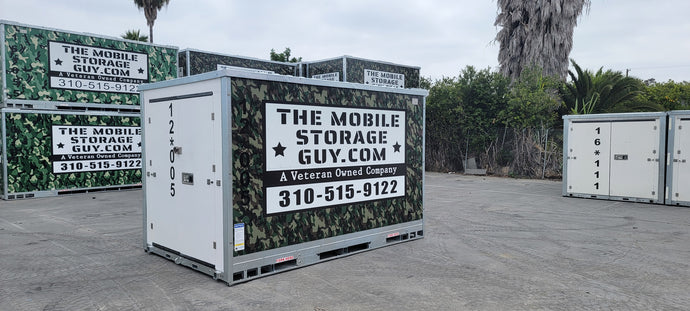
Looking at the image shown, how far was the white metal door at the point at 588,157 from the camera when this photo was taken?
37.5 feet

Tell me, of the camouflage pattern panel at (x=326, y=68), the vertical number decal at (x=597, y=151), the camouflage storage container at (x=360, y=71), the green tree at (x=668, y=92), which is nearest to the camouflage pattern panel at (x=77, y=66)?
the camouflage pattern panel at (x=326, y=68)

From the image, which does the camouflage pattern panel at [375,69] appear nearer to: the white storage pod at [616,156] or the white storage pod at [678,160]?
the white storage pod at [616,156]

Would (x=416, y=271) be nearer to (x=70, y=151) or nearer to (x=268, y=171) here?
(x=268, y=171)

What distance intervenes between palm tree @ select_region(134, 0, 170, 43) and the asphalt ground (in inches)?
998

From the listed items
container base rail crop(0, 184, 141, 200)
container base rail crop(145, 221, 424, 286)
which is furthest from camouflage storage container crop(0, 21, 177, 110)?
container base rail crop(145, 221, 424, 286)

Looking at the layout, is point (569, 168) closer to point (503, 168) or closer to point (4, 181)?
point (503, 168)

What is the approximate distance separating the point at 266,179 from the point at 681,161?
32.3 feet

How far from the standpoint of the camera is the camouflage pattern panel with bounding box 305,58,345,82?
1335cm

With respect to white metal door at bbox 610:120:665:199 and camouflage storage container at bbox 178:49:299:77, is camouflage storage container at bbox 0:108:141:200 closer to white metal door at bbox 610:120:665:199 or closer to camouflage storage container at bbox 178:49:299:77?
camouflage storage container at bbox 178:49:299:77

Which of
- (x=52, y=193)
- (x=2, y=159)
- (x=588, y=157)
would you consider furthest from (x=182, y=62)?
(x=588, y=157)

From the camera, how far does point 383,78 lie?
14.6 metres

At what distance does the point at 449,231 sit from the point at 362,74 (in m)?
7.29

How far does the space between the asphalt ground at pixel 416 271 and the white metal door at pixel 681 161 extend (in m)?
1.78

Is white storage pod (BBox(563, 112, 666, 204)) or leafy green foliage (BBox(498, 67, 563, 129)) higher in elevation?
leafy green foliage (BBox(498, 67, 563, 129))
